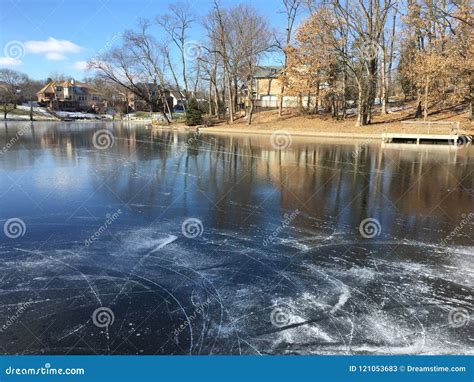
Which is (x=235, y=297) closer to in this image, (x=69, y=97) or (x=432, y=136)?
(x=432, y=136)

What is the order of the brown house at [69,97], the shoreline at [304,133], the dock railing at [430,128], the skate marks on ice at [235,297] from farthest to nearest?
the brown house at [69,97], the shoreline at [304,133], the dock railing at [430,128], the skate marks on ice at [235,297]

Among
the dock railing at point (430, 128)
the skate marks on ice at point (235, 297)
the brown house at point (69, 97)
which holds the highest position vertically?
the brown house at point (69, 97)

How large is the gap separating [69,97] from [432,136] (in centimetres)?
9429

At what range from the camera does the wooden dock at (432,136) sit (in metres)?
26.8

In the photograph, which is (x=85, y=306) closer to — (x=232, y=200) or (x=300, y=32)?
(x=232, y=200)

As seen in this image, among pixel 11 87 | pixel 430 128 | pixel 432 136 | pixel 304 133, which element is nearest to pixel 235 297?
pixel 432 136

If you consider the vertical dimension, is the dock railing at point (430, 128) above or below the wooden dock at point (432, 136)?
above

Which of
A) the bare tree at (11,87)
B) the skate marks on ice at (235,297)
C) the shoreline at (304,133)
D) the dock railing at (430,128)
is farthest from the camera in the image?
the bare tree at (11,87)

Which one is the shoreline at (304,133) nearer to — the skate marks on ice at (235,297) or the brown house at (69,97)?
the skate marks on ice at (235,297)

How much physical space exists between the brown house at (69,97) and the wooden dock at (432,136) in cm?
8300

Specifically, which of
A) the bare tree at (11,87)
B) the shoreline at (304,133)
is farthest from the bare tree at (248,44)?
the bare tree at (11,87)

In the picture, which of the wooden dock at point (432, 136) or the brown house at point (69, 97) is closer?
the wooden dock at point (432, 136)

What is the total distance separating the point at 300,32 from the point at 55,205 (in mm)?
32027
